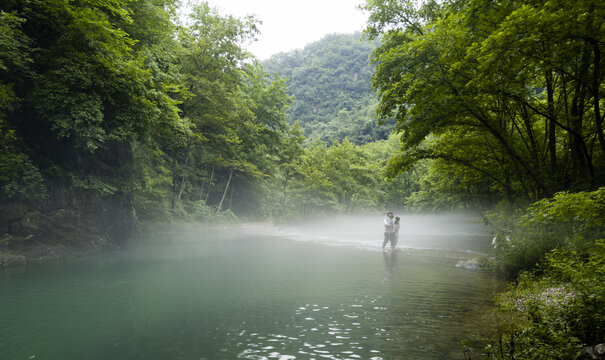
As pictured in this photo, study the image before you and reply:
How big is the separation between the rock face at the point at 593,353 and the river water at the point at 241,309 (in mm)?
1842

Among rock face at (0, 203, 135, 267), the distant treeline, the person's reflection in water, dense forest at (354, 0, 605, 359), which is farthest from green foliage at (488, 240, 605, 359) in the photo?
rock face at (0, 203, 135, 267)

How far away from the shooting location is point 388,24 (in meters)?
16.1

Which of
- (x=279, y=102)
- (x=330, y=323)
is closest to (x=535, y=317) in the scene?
(x=330, y=323)

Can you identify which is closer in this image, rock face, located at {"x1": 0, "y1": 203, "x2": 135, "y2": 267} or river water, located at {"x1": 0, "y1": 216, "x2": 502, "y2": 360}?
river water, located at {"x1": 0, "y1": 216, "x2": 502, "y2": 360}

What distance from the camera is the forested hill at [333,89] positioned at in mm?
103625

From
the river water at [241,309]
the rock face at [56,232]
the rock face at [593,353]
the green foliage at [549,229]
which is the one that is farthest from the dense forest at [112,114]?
the rock face at [593,353]

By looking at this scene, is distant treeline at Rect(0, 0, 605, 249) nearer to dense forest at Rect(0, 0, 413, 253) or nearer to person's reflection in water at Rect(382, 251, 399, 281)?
dense forest at Rect(0, 0, 413, 253)

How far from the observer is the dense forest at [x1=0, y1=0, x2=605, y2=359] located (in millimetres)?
→ 7184

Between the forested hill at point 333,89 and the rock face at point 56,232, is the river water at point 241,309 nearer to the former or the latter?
the rock face at point 56,232

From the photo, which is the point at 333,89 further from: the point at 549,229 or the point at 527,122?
the point at 549,229

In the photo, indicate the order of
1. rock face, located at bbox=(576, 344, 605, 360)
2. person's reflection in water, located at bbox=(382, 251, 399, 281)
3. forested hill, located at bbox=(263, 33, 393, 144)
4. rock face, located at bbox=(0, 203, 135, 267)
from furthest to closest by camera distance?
forested hill, located at bbox=(263, 33, 393, 144) → rock face, located at bbox=(0, 203, 135, 267) → person's reflection in water, located at bbox=(382, 251, 399, 281) → rock face, located at bbox=(576, 344, 605, 360)

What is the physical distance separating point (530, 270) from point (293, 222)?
36.6 metres

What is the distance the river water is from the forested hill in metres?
85.9

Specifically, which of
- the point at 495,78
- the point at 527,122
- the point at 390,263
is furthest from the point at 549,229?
the point at 390,263
